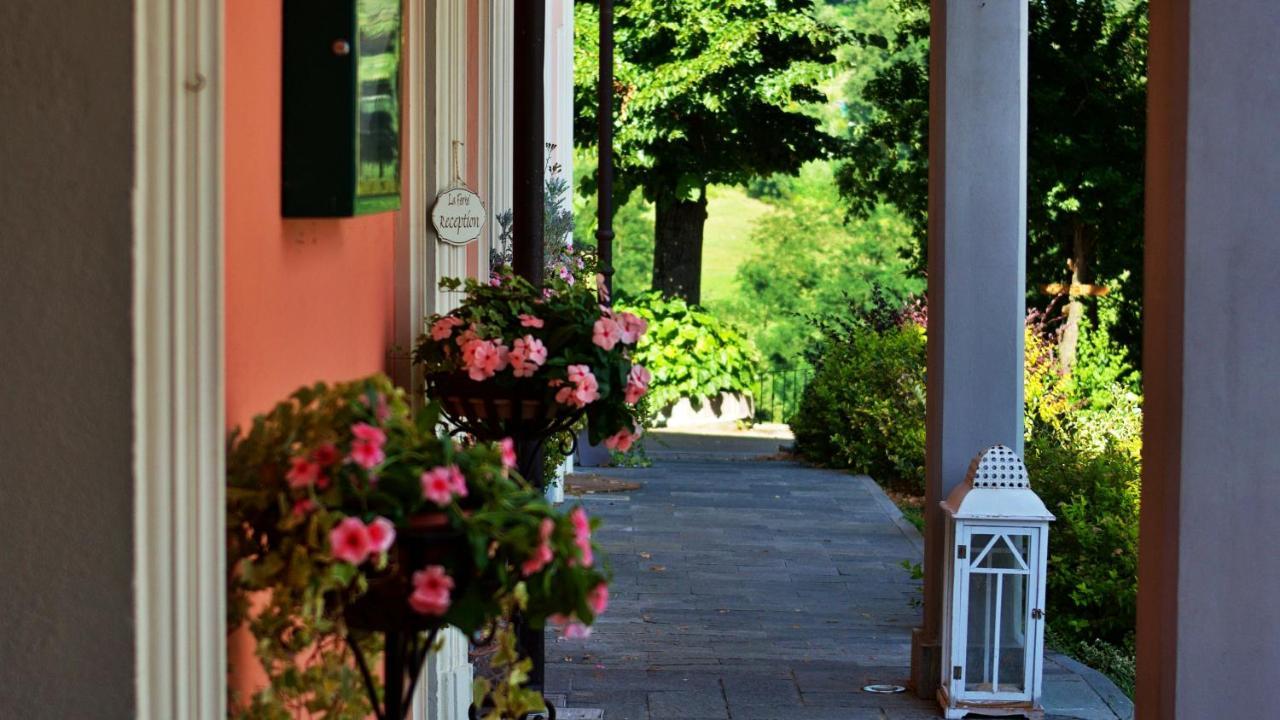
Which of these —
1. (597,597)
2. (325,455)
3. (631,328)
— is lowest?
(597,597)

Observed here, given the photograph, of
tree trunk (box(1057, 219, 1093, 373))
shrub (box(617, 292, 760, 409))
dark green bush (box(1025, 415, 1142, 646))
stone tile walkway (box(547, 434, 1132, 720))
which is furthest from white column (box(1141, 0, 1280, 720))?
tree trunk (box(1057, 219, 1093, 373))

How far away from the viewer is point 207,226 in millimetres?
1894

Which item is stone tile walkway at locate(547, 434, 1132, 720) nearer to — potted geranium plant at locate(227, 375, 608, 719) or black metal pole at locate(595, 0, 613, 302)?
black metal pole at locate(595, 0, 613, 302)

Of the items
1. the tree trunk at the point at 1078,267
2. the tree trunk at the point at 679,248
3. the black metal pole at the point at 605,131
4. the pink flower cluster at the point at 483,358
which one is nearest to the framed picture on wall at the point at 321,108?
the pink flower cluster at the point at 483,358

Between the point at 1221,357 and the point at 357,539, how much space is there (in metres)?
1.89

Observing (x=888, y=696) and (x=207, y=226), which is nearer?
(x=207, y=226)

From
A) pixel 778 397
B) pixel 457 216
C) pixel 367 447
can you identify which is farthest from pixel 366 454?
pixel 778 397

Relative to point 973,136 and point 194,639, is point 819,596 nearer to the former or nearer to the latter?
point 973,136

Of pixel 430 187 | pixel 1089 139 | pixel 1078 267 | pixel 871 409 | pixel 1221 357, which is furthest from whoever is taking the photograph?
pixel 1078 267

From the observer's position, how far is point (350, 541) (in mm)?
1852

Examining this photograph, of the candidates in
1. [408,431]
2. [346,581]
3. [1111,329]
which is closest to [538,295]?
[408,431]

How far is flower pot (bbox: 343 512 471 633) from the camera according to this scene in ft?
6.51

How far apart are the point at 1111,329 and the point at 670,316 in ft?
16.1

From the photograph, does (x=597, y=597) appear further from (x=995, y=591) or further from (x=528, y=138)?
(x=995, y=591)
